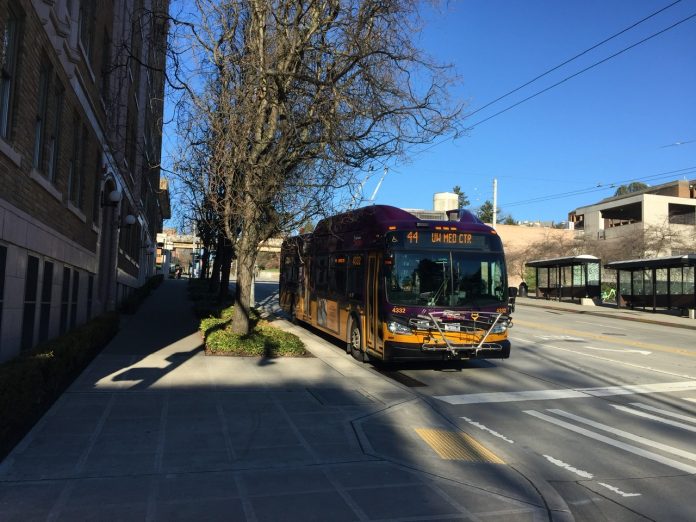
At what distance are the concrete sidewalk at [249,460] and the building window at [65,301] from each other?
2685 mm

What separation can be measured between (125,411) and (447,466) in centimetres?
385

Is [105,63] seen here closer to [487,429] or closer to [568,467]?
[487,429]

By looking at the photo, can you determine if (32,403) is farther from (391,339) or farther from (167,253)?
(167,253)

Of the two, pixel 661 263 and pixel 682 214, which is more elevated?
pixel 682 214

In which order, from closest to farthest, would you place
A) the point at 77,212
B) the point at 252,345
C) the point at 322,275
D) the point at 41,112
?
1. the point at 41,112
2. the point at 252,345
3. the point at 77,212
4. the point at 322,275

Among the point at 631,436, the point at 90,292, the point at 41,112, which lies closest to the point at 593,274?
the point at 90,292

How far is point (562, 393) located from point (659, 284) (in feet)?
→ 86.8

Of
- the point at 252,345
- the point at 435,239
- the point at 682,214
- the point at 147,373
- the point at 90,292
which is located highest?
the point at 682,214

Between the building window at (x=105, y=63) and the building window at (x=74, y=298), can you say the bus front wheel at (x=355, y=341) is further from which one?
the building window at (x=105, y=63)

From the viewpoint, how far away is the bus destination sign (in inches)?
425

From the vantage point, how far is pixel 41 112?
9.44 metres

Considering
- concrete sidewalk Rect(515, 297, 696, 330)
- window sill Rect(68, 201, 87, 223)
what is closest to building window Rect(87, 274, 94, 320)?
window sill Rect(68, 201, 87, 223)

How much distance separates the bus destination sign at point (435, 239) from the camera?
10.8 m

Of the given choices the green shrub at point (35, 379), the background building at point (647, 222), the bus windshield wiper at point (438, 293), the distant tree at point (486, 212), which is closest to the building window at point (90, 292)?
the green shrub at point (35, 379)
